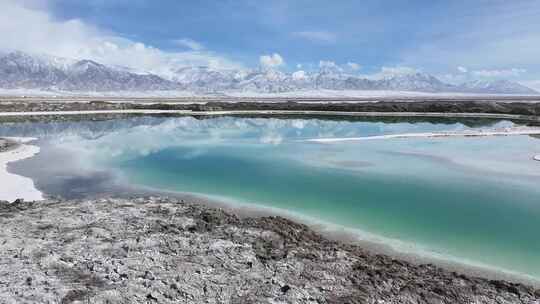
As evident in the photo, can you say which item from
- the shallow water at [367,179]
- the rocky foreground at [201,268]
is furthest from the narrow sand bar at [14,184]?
the rocky foreground at [201,268]

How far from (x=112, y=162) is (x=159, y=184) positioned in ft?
18.0

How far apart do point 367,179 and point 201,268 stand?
963 cm

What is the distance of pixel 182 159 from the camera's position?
19.5m

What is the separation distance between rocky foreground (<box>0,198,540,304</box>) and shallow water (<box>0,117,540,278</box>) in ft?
6.17

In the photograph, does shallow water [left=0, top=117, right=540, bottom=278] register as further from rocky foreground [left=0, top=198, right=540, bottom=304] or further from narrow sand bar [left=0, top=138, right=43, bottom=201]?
rocky foreground [left=0, top=198, right=540, bottom=304]

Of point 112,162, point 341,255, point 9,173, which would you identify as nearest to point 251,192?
point 341,255

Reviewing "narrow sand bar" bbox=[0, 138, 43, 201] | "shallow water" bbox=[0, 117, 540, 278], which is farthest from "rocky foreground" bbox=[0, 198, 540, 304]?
"narrow sand bar" bbox=[0, 138, 43, 201]

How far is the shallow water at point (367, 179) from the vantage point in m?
9.69

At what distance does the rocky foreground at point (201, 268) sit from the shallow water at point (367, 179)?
1881 mm

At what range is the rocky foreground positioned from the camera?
604 cm

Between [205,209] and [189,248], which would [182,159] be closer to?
[205,209]

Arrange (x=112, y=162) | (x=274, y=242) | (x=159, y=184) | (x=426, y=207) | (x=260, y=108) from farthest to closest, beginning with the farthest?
1. (x=260, y=108)
2. (x=112, y=162)
3. (x=159, y=184)
4. (x=426, y=207)
5. (x=274, y=242)

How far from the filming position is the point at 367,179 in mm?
15000

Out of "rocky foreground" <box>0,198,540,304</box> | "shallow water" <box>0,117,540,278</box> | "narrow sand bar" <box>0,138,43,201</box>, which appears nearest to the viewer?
"rocky foreground" <box>0,198,540,304</box>
